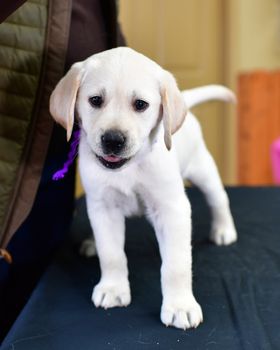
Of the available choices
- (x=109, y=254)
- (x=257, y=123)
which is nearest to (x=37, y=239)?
(x=109, y=254)

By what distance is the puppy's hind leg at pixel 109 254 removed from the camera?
1.09 metres

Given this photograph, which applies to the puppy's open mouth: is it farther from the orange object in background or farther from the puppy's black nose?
the orange object in background

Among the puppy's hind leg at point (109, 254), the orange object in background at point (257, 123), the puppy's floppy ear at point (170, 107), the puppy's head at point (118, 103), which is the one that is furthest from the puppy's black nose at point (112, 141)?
the orange object in background at point (257, 123)

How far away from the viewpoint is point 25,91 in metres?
1.17

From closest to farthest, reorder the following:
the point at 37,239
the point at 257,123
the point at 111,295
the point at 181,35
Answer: the point at 111,295 → the point at 37,239 → the point at 257,123 → the point at 181,35

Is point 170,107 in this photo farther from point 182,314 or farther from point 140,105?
point 182,314

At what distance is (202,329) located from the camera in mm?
960

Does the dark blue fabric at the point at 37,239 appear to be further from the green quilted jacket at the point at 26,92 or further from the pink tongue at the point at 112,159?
the pink tongue at the point at 112,159

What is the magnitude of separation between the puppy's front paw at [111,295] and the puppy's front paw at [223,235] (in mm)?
407

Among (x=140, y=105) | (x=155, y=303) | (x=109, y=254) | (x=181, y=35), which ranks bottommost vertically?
(x=155, y=303)

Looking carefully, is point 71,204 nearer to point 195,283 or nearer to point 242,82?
point 195,283

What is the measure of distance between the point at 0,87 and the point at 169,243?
534mm

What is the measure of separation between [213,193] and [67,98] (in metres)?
0.64

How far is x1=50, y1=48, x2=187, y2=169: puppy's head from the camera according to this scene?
923mm
